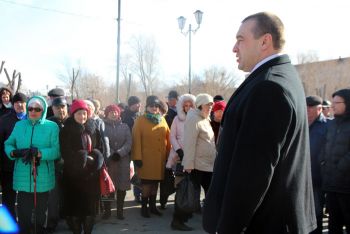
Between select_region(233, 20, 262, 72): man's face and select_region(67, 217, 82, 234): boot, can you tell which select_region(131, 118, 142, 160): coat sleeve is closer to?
select_region(67, 217, 82, 234): boot

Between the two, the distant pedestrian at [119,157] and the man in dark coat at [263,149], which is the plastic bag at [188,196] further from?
the man in dark coat at [263,149]

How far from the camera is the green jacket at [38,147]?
4441mm

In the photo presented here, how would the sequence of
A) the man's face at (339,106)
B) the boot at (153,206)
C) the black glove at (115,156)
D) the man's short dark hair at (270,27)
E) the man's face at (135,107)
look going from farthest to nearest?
the man's face at (135,107) → the boot at (153,206) → the black glove at (115,156) → the man's face at (339,106) → the man's short dark hair at (270,27)

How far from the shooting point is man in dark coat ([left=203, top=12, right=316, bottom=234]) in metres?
1.82

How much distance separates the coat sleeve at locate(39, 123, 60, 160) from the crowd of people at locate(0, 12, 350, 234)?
0.01m

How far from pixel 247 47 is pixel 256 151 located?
62cm

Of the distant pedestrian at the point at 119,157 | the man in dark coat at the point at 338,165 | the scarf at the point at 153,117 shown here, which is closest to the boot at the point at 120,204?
the distant pedestrian at the point at 119,157

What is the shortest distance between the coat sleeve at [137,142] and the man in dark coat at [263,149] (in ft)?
13.8

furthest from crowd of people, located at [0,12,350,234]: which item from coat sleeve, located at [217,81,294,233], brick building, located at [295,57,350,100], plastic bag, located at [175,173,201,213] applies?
brick building, located at [295,57,350,100]

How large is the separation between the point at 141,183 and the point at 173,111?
2135 mm

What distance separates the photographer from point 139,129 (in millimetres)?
6324

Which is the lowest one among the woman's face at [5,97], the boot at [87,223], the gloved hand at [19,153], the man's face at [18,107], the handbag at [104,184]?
the boot at [87,223]

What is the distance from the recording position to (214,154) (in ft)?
17.9

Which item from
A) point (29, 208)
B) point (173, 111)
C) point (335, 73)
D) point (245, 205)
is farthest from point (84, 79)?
point (245, 205)
